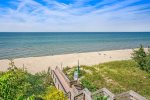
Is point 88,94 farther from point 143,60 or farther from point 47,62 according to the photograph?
point 47,62

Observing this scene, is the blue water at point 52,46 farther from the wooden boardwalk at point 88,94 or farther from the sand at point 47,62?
the wooden boardwalk at point 88,94

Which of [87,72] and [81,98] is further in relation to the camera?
[87,72]

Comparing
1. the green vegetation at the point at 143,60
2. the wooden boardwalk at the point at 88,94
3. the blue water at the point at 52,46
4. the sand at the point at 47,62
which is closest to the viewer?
the wooden boardwalk at the point at 88,94

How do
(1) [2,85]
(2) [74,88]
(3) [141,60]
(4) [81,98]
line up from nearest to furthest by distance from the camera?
1. (1) [2,85]
2. (4) [81,98]
3. (2) [74,88]
4. (3) [141,60]

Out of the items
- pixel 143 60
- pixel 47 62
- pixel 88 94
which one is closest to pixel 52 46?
pixel 47 62

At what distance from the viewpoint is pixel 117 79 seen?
24.8 m

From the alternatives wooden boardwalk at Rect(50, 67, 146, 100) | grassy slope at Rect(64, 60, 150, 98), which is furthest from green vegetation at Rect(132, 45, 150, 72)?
wooden boardwalk at Rect(50, 67, 146, 100)

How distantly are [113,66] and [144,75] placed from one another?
234 inches

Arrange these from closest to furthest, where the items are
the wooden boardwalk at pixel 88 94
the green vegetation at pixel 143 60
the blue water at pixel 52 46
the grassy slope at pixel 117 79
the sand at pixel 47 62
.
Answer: the wooden boardwalk at pixel 88 94, the grassy slope at pixel 117 79, the green vegetation at pixel 143 60, the sand at pixel 47 62, the blue water at pixel 52 46

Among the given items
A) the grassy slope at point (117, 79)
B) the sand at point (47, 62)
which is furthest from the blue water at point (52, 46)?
the grassy slope at point (117, 79)

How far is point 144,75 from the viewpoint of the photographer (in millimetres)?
Answer: 26938

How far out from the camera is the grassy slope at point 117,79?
831 inches

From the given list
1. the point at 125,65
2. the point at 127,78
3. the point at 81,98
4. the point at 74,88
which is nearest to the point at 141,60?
the point at 125,65

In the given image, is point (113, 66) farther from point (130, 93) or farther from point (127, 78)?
point (130, 93)
